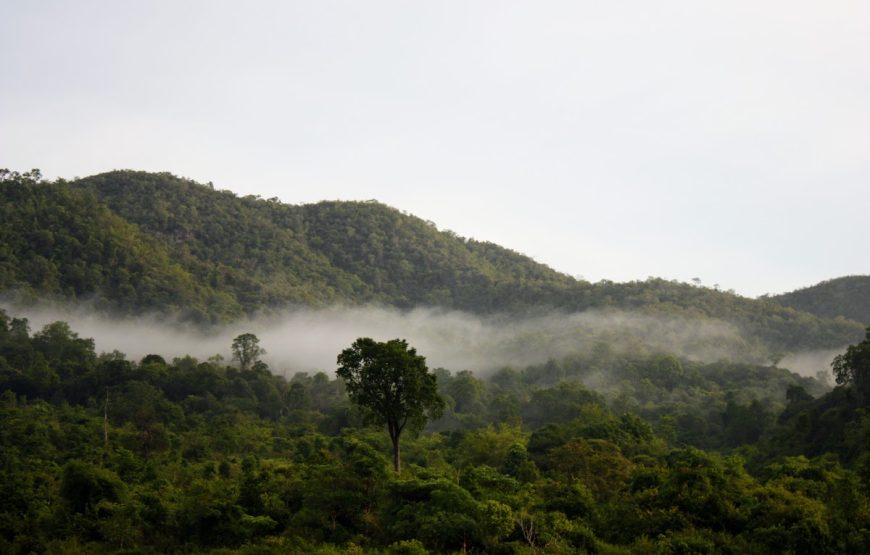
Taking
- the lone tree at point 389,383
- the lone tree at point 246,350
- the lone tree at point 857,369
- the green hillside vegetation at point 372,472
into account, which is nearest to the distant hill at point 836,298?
the green hillside vegetation at point 372,472

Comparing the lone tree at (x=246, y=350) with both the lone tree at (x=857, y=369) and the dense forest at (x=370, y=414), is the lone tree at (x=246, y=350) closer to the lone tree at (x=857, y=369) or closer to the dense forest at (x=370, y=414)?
the dense forest at (x=370, y=414)

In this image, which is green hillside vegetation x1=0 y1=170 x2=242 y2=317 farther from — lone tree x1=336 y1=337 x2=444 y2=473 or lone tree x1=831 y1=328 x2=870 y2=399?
lone tree x1=831 y1=328 x2=870 y2=399

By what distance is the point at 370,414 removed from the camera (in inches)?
1473

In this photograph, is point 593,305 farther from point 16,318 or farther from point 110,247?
point 16,318

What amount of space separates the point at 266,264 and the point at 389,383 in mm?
98212

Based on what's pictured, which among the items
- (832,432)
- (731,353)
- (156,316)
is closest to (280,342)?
(156,316)

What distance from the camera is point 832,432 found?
2004 inches

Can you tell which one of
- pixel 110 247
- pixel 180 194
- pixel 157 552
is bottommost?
pixel 157 552

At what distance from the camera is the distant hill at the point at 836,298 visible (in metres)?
133

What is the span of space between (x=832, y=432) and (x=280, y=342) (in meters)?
70.3

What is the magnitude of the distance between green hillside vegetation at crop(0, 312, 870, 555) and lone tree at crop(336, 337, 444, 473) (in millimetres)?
2191

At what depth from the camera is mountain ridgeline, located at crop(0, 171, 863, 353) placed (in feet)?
319

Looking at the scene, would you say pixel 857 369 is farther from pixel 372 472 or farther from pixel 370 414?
pixel 372 472

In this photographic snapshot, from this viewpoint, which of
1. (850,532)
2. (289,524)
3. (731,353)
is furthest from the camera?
(731,353)
